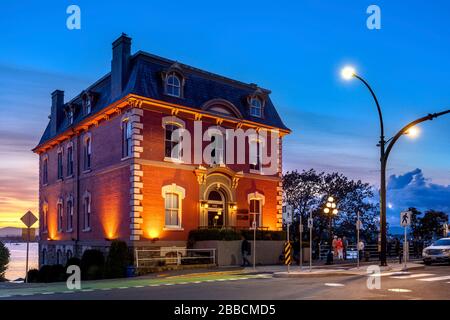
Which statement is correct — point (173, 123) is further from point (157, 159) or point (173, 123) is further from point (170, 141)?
point (157, 159)

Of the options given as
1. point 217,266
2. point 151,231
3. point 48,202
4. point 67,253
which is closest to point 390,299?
point 217,266

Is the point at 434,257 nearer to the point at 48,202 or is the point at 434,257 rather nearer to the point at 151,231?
the point at 151,231

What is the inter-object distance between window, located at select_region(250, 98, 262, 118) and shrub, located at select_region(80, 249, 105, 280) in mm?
13806

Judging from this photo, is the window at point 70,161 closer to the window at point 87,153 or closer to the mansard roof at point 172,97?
the mansard roof at point 172,97

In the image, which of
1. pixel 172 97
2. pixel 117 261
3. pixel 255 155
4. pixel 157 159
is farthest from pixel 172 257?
pixel 255 155

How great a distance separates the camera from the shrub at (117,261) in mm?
25844

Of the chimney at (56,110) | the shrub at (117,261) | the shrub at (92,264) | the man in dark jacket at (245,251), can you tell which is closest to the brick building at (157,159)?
the shrub at (117,261)

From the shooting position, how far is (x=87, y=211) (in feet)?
112

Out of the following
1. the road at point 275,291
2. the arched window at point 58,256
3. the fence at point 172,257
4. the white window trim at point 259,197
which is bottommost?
the arched window at point 58,256

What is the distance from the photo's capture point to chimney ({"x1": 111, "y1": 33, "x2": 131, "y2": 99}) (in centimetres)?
3095

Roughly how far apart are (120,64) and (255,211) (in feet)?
41.3

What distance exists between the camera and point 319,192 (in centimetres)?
5566

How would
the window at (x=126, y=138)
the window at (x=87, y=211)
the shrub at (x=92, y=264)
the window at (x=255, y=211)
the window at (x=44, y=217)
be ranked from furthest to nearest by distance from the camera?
the window at (x=44, y=217)
the window at (x=255, y=211)
the window at (x=87, y=211)
the window at (x=126, y=138)
the shrub at (x=92, y=264)

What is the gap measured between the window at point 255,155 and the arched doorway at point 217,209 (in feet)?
11.1
